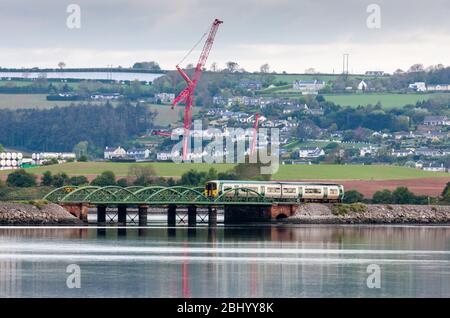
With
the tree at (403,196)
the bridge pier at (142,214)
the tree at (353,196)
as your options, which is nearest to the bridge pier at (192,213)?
the bridge pier at (142,214)

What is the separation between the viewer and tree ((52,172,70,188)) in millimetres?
188425

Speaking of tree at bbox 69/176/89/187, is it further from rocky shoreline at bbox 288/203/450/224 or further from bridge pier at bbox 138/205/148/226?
bridge pier at bbox 138/205/148/226

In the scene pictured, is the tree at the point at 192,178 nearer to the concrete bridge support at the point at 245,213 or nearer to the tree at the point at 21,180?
the tree at the point at 21,180

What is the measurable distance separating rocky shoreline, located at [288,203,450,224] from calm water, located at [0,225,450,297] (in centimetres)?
1942

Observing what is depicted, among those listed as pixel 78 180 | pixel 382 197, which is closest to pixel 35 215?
pixel 382 197

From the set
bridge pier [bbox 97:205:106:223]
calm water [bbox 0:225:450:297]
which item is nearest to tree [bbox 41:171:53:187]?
bridge pier [bbox 97:205:106:223]

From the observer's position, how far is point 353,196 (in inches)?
6964

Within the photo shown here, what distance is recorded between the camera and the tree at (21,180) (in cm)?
18588

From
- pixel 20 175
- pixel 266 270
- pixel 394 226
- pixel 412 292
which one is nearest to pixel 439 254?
pixel 266 270

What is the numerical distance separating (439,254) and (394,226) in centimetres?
4661

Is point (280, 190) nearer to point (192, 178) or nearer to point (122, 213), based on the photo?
point (122, 213)

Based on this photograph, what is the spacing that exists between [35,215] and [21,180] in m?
53.6

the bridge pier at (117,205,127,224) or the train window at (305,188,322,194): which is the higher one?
the train window at (305,188,322,194)
